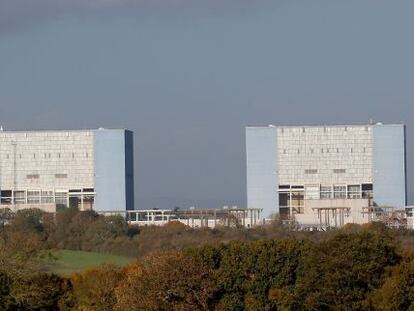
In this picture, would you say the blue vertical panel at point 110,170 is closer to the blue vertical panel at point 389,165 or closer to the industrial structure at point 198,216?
the industrial structure at point 198,216

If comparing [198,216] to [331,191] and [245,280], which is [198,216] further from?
[245,280]

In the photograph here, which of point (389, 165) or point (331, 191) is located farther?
point (331, 191)

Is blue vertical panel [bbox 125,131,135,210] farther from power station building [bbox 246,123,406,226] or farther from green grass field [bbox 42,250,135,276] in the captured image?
green grass field [bbox 42,250,135,276]

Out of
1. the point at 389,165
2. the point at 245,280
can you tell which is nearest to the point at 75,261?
the point at 245,280

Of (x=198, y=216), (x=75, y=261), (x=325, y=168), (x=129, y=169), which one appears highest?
(x=129, y=169)

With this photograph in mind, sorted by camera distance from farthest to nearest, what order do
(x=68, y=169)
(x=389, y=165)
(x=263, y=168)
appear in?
(x=68, y=169) < (x=263, y=168) < (x=389, y=165)

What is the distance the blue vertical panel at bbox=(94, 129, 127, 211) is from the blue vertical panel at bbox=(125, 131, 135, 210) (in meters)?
0.55

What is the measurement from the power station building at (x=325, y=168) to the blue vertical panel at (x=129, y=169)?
10931 mm

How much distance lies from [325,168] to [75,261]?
134ft

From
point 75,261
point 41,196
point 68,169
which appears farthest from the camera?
point 41,196

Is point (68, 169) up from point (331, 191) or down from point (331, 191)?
up

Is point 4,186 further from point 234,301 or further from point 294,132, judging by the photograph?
point 234,301

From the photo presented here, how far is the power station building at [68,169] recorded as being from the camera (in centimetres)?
12325

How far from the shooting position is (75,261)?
84438 millimetres
